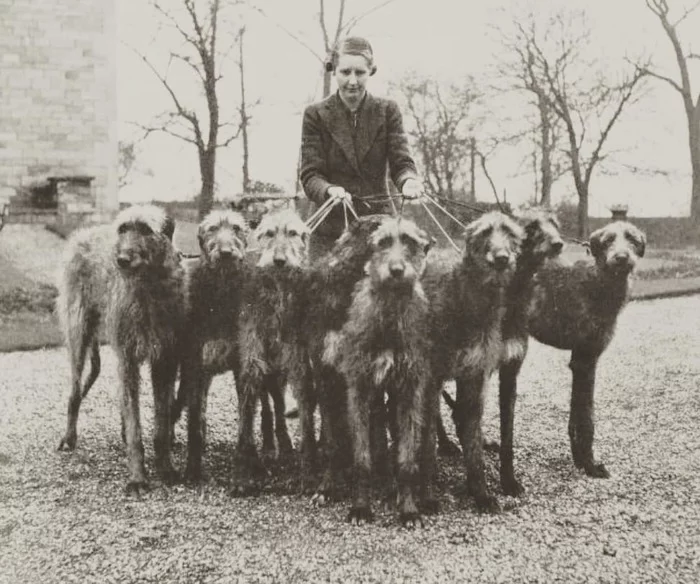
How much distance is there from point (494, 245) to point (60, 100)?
59.6ft

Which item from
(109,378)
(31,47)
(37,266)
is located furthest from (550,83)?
(109,378)

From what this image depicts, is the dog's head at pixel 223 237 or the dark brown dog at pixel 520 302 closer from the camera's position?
the dark brown dog at pixel 520 302

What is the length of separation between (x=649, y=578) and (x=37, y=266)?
16163mm

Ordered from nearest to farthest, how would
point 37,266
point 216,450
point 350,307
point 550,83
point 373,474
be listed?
point 350,307 → point 373,474 → point 216,450 → point 37,266 → point 550,83

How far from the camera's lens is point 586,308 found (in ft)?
20.8

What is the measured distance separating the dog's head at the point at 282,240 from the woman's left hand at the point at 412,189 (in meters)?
0.90

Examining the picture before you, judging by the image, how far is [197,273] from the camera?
20.5 ft

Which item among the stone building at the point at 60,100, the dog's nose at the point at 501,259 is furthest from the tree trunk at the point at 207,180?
the dog's nose at the point at 501,259

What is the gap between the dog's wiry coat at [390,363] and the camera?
5246 mm

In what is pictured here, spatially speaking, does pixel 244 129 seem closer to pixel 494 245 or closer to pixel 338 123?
pixel 338 123

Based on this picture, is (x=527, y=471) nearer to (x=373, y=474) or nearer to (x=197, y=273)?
(x=373, y=474)

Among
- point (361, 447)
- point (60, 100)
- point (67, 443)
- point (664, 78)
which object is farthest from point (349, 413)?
point (664, 78)

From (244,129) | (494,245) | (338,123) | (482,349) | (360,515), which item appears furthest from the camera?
(244,129)

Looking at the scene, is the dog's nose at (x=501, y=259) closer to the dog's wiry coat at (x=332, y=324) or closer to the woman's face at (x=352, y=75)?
the dog's wiry coat at (x=332, y=324)
